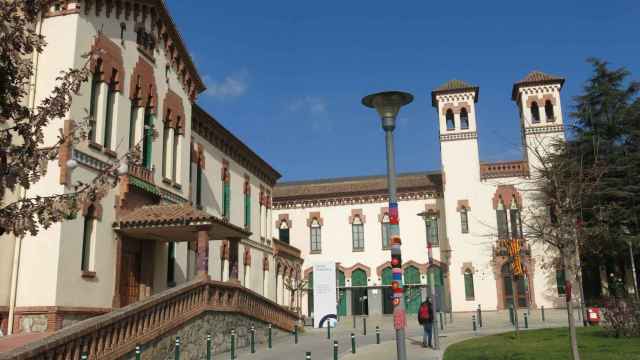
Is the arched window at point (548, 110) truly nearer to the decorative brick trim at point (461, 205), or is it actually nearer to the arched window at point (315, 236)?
the decorative brick trim at point (461, 205)

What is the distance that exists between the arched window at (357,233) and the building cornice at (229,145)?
1082cm

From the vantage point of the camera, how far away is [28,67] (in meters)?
8.22

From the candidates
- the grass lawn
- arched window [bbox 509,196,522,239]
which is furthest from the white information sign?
arched window [bbox 509,196,522,239]

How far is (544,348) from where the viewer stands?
1694cm

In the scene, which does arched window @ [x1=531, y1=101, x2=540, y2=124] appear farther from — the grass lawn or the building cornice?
the grass lawn

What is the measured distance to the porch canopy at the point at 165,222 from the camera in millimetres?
18875

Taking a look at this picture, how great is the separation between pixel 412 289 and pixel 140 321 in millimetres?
35270

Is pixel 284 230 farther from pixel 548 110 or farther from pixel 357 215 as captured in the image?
pixel 548 110

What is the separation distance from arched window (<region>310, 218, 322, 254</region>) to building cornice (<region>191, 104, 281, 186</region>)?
398 inches

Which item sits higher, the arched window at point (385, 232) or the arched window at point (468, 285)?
the arched window at point (385, 232)

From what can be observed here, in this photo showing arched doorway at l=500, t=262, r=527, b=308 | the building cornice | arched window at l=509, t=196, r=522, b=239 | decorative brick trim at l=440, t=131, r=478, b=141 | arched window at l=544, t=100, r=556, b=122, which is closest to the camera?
the building cornice

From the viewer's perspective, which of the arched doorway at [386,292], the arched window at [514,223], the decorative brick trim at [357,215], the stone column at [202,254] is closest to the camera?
the stone column at [202,254]

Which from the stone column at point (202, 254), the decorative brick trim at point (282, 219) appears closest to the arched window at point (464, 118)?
the decorative brick trim at point (282, 219)

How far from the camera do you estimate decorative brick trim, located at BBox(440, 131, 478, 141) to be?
45.6 meters
